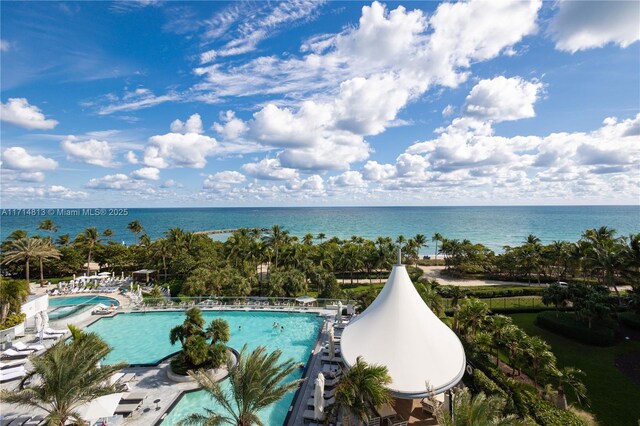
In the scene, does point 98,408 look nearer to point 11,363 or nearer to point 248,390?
point 248,390

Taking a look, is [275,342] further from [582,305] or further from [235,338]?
[582,305]

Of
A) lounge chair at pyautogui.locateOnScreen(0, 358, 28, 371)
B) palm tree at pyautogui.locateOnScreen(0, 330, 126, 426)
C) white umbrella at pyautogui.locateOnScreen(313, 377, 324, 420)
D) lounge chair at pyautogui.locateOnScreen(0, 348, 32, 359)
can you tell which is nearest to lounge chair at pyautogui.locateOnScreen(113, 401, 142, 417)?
palm tree at pyautogui.locateOnScreen(0, 330, 126, 426)

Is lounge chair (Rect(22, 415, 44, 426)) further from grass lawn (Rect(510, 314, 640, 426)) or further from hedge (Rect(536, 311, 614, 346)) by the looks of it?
hedge (Rect(536, 311, 614, 346))

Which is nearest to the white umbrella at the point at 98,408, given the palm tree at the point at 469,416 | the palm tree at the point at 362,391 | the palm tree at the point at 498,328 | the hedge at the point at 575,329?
the palm tree at the point at 362,391

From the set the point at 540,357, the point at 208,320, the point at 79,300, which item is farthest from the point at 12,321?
the point at 540,357

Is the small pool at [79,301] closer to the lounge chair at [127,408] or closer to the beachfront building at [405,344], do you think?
the lounge chair at [127,408]
